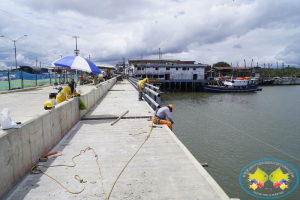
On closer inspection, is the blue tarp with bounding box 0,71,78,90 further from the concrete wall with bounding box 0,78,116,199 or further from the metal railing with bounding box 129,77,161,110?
the concrete wall with bounding box 0,78,116,199

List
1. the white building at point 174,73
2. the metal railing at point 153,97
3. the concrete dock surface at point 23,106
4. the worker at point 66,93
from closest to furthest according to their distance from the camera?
the worker at point 66,93 → the metal railing at point 153,97 → the concrete dock surface at point 23,106 → the white building at point 174,73

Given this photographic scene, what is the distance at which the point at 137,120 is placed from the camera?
8.16m

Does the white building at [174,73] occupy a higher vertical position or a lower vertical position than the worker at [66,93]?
higher

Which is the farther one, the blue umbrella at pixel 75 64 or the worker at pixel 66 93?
the worker at pixel 66 93

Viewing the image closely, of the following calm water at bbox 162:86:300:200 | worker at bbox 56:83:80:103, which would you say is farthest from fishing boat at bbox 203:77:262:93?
worker at bbox 56:83:80:103

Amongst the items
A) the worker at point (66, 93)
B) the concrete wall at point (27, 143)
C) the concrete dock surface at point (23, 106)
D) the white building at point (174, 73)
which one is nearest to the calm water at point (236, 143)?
the concrete wall at point (27, 143)

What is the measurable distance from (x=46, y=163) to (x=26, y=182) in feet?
2.60

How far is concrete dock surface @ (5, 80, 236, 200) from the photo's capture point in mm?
3291

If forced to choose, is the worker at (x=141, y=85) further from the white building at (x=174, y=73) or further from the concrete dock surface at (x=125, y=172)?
the white building at (x=174, y=73)

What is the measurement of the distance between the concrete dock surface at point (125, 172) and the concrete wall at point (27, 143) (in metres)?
0.18

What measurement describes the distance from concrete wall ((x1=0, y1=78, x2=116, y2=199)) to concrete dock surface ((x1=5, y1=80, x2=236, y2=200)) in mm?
180

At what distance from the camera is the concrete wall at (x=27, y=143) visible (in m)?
3.30

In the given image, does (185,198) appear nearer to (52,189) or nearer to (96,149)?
(52,189)

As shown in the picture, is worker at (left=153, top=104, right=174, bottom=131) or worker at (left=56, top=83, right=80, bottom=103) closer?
worker at (left=153, top=104, right=174, bottom=131)
